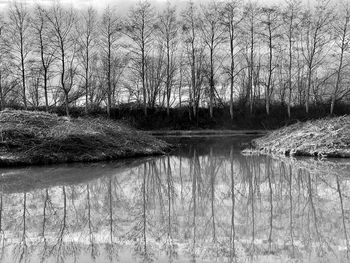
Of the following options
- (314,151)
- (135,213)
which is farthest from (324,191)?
(314,151)

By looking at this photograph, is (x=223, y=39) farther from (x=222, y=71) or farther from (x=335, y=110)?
(x=335, y=110)

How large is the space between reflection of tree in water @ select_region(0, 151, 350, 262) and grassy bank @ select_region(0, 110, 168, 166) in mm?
5405

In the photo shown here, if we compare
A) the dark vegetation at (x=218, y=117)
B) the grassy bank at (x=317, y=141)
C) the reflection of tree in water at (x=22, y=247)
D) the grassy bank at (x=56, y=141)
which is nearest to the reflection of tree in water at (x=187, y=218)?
the reflection of tree in water at (x=22, y=247)

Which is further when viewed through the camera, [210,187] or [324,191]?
[210,187]

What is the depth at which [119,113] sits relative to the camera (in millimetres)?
50500

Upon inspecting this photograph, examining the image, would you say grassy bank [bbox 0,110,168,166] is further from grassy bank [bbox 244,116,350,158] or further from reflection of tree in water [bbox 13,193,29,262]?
reflection of tree in water [bbox 13,193,29,262]

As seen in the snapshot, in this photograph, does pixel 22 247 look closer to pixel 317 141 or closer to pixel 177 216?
pixel 177 216

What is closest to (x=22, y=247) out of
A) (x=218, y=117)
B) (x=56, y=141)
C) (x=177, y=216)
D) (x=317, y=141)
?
(x=177, y=216)

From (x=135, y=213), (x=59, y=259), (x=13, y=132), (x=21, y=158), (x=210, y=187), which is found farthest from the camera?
(x=13, y=132)

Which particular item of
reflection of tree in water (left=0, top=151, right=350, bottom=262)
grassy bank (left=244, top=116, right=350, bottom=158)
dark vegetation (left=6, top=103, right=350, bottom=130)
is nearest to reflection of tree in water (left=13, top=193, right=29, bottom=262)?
reflection of tree in water (left=0, top=151, right=350, bottom=262)

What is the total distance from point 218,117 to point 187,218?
41.6 metres

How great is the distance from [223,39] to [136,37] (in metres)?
9.49

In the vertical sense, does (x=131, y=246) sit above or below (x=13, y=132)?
below

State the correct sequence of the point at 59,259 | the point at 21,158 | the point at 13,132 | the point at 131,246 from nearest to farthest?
1. the point at 59,259
2. the point at 131,246
3. the point at 21,158
4. the point at 13,132
